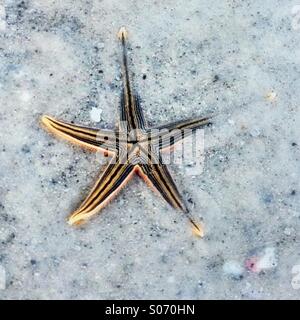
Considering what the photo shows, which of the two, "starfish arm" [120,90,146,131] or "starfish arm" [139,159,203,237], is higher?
"starfish arm" [120,90,146,131]

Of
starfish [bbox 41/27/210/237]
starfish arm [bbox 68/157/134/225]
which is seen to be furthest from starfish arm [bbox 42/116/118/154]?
starfish arm [bbox 68/157/134/225]

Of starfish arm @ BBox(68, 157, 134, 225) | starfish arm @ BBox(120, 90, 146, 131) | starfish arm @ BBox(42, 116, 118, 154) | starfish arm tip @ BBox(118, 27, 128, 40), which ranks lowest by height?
starfish arm @ BBox(68, 157, 134, 225)

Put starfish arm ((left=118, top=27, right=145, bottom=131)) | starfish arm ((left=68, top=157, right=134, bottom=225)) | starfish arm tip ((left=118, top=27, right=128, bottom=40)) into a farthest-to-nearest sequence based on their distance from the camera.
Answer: starfish arm tip ((left=118, top=27, right=128, bottom=40)), starfish arm ((left=118, top=27, right=145, bottom=131)), starfish arm ((left=68, top=157, right=134, bottom=225))

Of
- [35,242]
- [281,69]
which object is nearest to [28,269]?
[35,242]

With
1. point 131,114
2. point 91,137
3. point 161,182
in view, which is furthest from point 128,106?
point 161,182

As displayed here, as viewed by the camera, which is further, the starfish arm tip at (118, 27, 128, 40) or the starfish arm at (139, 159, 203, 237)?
the starfish arm tip at (118, 27, 128, 40)

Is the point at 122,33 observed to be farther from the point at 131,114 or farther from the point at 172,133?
the point at 172,133

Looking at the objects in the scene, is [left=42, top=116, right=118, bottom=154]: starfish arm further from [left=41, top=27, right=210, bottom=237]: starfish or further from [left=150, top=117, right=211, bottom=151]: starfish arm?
[left=150, top=117, right=211, bottom=151]: starfish arm

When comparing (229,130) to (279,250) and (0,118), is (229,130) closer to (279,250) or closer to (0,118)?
(279,250)

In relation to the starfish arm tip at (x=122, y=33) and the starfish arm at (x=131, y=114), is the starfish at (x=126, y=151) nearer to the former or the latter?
the starfish arm at (x=131, y=114)

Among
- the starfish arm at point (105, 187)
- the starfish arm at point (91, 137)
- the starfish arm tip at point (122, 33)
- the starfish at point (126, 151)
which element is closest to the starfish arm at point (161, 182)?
the starfish at point (126, 151)
